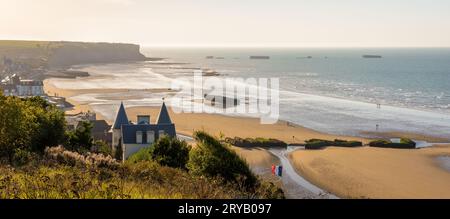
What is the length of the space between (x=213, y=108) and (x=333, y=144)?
77.6ft

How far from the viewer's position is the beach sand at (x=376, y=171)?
2575 cm

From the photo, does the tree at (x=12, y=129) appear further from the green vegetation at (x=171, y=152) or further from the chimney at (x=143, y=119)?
the chimney at (x=143, y=119)

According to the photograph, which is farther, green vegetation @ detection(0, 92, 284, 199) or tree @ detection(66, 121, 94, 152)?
tree @ detection(66, 121, 94, 152)

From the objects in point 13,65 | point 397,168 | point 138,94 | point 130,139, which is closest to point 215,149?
point 130,139

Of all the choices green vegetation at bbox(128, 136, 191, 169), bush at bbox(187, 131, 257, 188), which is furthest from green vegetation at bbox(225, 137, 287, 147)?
bush at bbox(187, 131, 257, 188)

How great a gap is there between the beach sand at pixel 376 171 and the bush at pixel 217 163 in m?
11.2

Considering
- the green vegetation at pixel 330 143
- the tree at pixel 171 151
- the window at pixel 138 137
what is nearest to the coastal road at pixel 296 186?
the green vegetation at pixel 330 143

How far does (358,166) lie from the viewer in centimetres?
3147

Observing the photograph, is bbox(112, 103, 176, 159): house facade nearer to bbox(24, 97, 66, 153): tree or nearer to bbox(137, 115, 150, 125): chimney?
bbox(137, 115, 150, 125): chimney

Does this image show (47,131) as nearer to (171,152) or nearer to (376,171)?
(171,152)

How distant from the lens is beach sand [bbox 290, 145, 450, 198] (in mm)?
25745

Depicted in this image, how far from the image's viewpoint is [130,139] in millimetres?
26828

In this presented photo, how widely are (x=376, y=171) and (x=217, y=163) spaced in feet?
62.9
